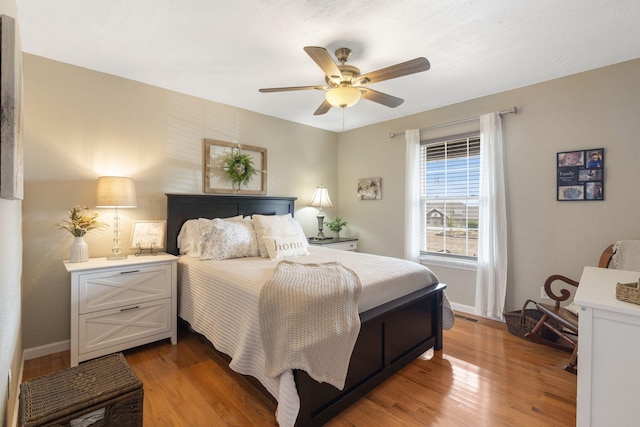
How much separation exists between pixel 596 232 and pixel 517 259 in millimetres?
692

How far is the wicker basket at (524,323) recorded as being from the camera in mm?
2686

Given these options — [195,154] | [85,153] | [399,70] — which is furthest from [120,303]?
[399,70]

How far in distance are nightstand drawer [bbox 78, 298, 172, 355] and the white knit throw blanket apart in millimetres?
1452

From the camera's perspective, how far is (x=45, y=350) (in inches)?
98.7

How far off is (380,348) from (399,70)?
191cm

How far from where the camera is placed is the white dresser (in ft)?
3.73

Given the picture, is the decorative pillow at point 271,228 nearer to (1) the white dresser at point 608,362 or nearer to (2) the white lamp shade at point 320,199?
(2) the white lamp shade at point 320,199

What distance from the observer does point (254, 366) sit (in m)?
1.75

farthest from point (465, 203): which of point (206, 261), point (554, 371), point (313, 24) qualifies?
point (206, 261)

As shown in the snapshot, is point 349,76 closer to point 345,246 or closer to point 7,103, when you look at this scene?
point 7,103

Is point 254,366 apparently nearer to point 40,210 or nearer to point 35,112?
point 40,210

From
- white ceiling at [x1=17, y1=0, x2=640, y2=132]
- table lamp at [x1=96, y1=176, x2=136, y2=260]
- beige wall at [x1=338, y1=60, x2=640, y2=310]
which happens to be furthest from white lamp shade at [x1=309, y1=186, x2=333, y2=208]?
table lamp at [x1=96, y1=176, x2=136, y2=260]

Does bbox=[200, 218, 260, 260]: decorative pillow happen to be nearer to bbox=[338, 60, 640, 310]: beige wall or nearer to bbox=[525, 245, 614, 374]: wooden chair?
bbox=[338, 60, 640, 310]: beige wall

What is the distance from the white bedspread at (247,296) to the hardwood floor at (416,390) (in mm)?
280
